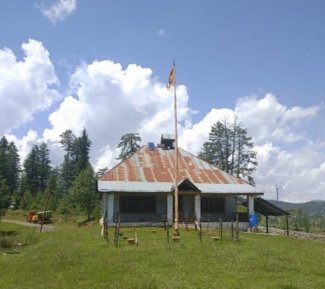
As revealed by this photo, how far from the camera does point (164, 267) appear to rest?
660 inches

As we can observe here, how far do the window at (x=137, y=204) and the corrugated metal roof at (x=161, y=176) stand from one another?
1600 mm

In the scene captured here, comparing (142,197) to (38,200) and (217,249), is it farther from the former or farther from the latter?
(38,200)

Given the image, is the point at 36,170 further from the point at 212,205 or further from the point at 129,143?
the point at 212,205

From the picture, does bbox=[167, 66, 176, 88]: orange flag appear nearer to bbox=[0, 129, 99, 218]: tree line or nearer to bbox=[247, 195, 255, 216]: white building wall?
bbox=[247, 195, 255, 216]: white building wall

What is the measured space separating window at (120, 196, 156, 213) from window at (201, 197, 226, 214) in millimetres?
4884

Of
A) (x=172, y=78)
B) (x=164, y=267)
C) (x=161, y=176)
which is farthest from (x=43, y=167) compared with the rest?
(x=164, y=267)

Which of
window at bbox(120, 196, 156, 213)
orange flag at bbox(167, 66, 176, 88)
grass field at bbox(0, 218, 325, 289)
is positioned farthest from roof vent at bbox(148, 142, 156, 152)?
grass field at bbox(0, 218, 325, 289)

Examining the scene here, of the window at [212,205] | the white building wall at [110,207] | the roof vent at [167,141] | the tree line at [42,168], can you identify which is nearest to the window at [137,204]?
the white building wall at [110,207]

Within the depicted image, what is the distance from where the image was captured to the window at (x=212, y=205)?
42188 mm

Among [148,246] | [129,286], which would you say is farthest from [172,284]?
[148,246]

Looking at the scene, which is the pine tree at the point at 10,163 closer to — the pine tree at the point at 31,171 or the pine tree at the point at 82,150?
the pine tree at the point at 31,171

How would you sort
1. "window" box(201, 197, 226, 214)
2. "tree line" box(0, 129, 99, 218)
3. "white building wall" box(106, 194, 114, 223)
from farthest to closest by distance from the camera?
1. "tree line" box(0, 129, 99, 218)
2. "window" box(201, 197, 226, 214)
3. "white building wall" box(106, 194, 114, 223)

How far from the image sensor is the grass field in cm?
1442

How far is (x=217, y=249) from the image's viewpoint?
21609 millimetres
